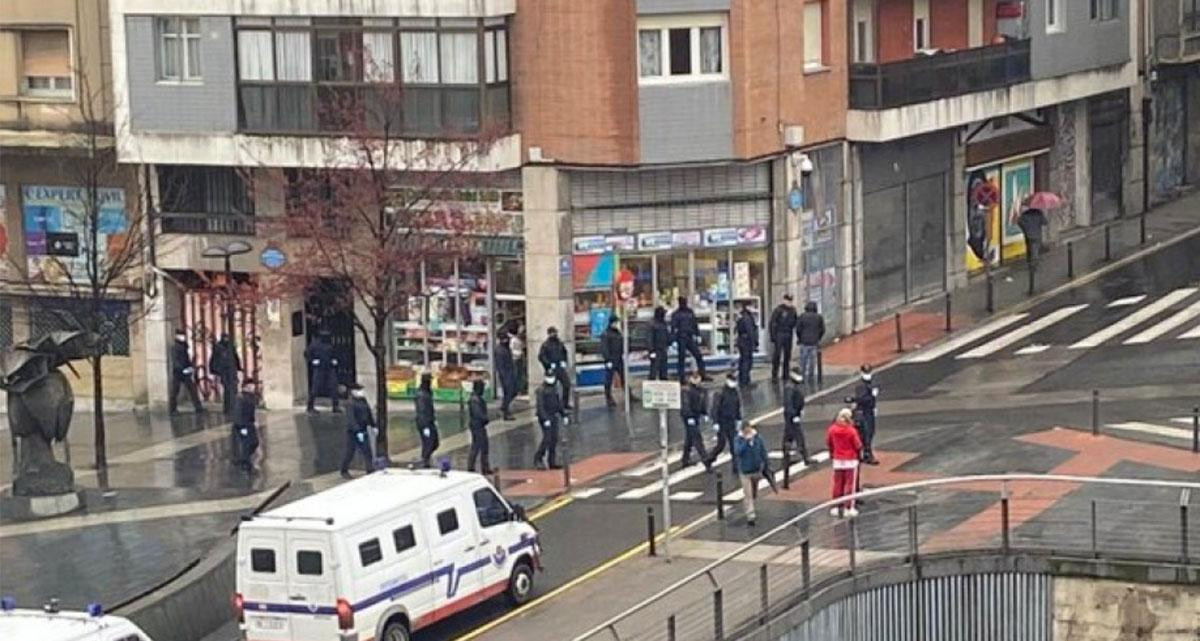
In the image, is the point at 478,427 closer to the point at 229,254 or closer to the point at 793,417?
the point at 793,417

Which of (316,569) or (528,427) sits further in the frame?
(528,427)

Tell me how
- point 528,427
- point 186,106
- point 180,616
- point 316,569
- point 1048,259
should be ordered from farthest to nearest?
point 1048,259 → point 186,106 → point 528,427 → point 180,616 → point 316,569

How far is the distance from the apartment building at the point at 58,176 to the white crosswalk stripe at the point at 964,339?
15.2m

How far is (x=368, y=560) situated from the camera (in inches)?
1170

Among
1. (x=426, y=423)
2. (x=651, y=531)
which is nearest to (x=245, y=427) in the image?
(x=426, y=423)

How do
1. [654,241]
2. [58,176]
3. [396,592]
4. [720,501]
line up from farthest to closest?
[58,176]
[654,241]
[720,501]
[396,592]

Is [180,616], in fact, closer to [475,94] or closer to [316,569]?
[316,569]

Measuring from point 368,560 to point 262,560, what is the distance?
4.21 feet

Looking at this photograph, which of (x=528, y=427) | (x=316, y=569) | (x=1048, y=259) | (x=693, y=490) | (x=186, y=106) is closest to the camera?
(x=316, y=569)

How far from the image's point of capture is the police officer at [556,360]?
4338cm

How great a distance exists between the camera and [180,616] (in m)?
32.0

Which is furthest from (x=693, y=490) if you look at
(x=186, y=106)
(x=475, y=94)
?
(x=186, y=106)

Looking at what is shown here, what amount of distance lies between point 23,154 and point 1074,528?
88.5 feet

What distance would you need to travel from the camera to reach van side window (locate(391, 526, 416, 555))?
30203 millimetres
